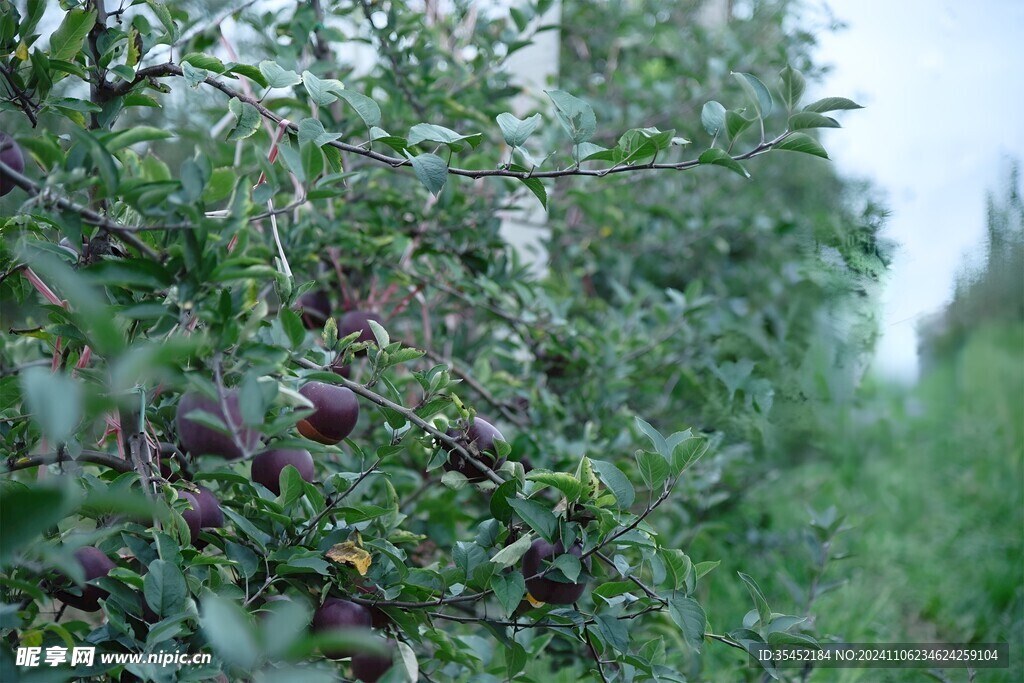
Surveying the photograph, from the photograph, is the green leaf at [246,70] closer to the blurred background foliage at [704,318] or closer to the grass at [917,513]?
the blurred background foliage at [704,318]

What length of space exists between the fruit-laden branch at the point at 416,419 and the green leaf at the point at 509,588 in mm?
73

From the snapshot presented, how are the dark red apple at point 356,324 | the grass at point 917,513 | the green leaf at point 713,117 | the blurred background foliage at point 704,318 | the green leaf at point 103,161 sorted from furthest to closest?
the grass at point 917,513
the blurred background foliage at point 704,318
the dark red apple at point 356,324
the green leaf at point 713,117
the green leaf at point 103,161

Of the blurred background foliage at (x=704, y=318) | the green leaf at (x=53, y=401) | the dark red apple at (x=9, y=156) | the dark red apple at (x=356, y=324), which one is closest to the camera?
the green leaf at (x=53, y=401)

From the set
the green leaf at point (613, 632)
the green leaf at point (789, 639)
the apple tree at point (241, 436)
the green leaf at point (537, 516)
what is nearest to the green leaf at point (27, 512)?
the apple tree at point (241, 436)

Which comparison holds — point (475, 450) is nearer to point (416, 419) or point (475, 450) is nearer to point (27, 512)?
point (416, 419)

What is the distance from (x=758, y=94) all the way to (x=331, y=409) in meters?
0.44

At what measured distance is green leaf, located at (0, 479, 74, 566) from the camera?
0.39 m

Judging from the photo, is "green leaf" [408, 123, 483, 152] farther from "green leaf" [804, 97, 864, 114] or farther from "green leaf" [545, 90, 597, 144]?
"green leaf" [804, 97, 864, 114]

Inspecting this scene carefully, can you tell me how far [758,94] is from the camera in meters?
0.71

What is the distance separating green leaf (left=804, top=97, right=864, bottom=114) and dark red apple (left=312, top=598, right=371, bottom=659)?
54 centimetres

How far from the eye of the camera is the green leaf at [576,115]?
68 cm

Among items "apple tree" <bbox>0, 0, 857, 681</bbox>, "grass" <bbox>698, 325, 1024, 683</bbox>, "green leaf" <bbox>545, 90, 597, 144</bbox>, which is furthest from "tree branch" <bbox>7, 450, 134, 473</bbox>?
"grass" <bbox>698, 325, 1024, 683</bbox>

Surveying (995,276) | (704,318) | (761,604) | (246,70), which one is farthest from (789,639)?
(704,318)

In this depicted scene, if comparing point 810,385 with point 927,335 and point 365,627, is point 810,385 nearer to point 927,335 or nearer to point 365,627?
point 927,335
